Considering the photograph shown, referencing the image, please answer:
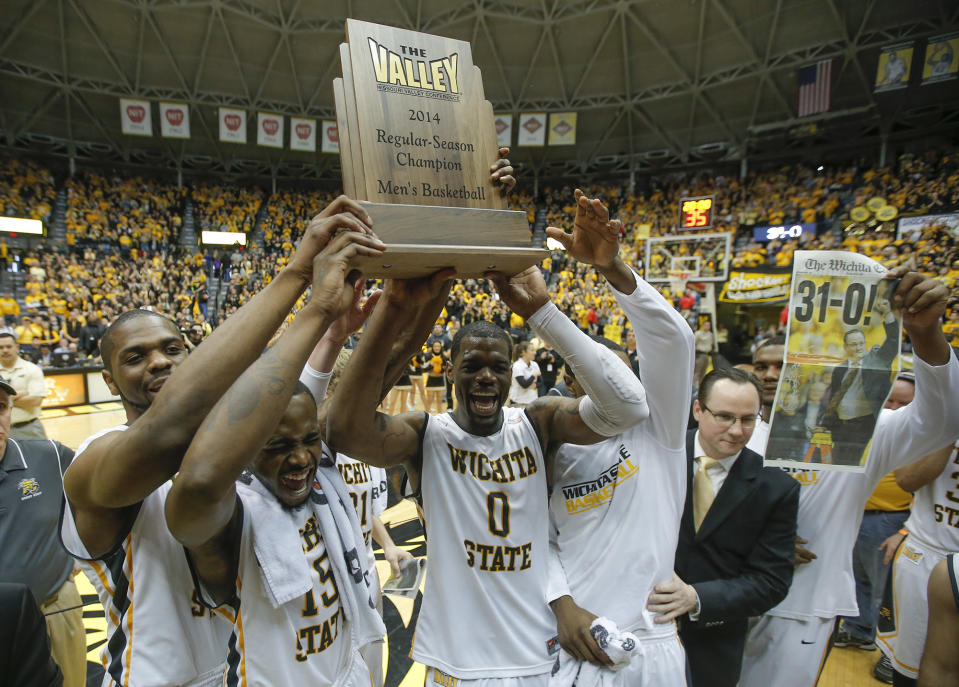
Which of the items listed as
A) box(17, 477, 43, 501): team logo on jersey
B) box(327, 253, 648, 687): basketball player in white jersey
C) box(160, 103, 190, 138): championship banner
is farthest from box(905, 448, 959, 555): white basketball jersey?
box(160, 103, 190, 138): championship banner

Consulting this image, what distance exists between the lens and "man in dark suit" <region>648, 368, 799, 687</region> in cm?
211

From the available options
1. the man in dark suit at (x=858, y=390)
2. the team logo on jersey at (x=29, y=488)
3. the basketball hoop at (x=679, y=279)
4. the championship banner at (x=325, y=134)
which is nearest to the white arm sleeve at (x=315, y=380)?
the team logo on jersey at (x=29, y=488)

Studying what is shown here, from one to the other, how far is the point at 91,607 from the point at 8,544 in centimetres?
246

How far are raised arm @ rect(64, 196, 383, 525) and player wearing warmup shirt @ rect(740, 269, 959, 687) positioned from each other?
2.42 m

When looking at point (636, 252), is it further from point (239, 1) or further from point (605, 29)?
point (239, 1)

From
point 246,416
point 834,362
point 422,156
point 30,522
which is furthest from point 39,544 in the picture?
point 834,362

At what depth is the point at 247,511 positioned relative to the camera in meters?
1.63

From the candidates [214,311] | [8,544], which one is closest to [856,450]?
[8,544]

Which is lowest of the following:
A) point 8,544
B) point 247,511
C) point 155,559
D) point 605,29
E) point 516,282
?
point 8,544

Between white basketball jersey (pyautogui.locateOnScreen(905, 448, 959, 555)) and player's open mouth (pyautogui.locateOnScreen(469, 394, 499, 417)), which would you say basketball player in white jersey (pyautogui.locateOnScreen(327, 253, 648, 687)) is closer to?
player's open mouth (pyautogui.locateOnScreen(469, 394, 499, 417))

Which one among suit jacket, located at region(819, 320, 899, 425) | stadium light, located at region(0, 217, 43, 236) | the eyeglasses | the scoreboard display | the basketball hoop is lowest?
the eyeglasses

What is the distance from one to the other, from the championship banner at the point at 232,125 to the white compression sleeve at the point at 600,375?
21.3 m

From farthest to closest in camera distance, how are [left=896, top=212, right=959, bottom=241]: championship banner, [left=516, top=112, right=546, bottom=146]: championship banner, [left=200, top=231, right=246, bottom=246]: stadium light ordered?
[left=200, top=231, right=246, bottom=246]: stadium light < [left=516, top=112, right=546, bottom=146]: championship banner < [left=896, top=212, right=959, bottom=241]: championship banner

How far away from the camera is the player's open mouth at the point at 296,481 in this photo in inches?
67.2
